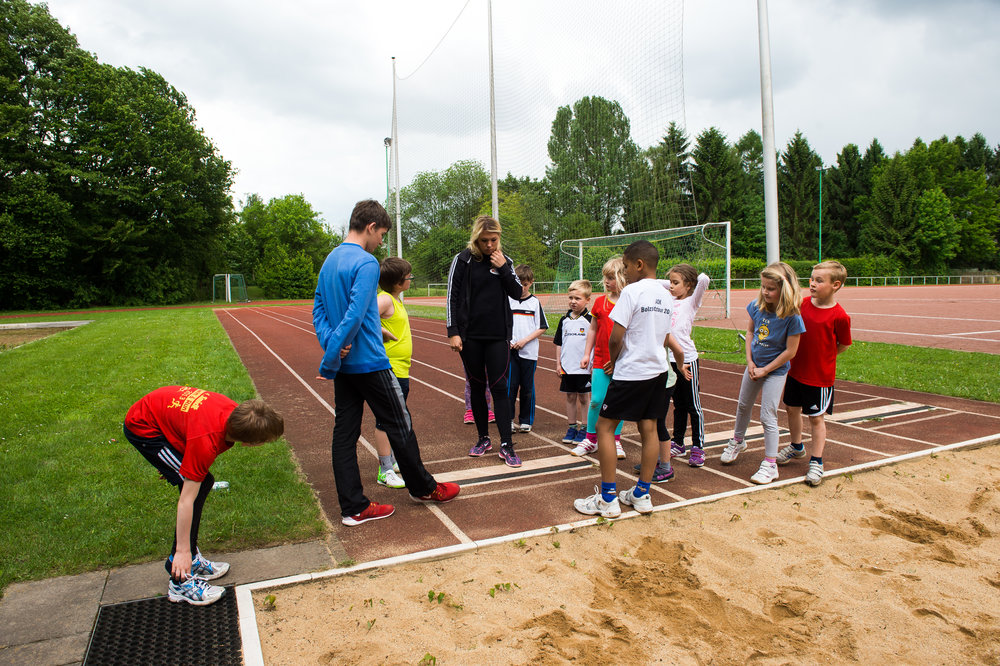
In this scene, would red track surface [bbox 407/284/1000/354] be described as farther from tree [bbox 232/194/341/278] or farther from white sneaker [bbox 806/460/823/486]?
tree [bbox 232/194/341/278]

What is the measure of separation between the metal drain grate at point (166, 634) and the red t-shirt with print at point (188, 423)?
639 millimetres

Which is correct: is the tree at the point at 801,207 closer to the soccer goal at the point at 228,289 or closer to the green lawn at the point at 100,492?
the soccer goal at the point at 228,289

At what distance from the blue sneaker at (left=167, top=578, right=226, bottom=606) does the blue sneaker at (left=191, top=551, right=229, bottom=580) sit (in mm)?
120

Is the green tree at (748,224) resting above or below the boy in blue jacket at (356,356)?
above

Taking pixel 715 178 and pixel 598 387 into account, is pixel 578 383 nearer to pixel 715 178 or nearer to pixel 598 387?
pixel 598 387

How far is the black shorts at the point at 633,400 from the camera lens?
3.66 metres

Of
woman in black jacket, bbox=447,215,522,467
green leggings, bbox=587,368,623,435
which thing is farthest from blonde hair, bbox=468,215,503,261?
green leggings, bbox=587,368,623,435

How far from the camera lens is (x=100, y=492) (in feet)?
13.9

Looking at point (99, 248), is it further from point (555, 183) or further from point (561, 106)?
point (561, 106)

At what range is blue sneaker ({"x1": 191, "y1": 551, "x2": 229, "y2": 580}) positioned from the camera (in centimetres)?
302

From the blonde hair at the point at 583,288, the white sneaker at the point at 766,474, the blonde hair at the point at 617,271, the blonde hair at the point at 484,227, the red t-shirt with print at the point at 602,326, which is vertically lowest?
the white sneaker at the point at 766,474

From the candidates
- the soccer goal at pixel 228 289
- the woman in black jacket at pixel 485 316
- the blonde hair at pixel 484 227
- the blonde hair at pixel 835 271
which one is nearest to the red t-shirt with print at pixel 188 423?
the woman in black jacket at pixel 485 316

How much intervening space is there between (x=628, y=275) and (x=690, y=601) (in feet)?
6.15

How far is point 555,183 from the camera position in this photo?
2170cm
